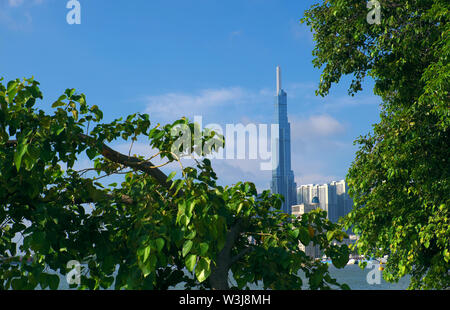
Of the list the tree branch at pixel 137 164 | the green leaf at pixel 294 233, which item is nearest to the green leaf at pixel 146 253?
the tree branch at pixel 137 164

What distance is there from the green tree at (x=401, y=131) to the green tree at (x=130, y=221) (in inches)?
180

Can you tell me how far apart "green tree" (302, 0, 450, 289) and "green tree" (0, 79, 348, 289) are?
4.56 meters

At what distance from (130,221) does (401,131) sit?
230 inches

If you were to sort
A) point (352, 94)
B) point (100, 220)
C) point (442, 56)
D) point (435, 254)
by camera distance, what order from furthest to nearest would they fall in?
point (352, 94), point (435, 254), point (442, 56), point (100, 220)

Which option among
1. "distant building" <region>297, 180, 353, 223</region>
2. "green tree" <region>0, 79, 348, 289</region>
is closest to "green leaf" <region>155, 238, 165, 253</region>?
"green tree" <region>0, 79, 348, 289</region>

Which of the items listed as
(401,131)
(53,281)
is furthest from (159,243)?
(401,131)

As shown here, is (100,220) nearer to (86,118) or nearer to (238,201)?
(86,118)

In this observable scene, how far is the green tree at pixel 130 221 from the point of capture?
9.16 ft

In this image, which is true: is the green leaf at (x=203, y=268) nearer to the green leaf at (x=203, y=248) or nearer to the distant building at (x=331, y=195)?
the green leaf at (x=203, y=248)

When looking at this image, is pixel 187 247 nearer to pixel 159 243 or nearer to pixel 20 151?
pixel 159 243

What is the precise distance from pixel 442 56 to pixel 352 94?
2.44m

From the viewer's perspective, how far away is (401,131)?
789 cm
